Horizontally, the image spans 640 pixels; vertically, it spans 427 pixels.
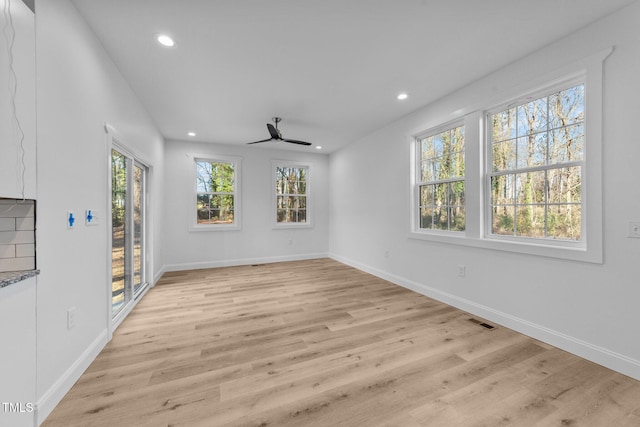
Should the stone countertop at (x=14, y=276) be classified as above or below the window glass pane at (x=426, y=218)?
below

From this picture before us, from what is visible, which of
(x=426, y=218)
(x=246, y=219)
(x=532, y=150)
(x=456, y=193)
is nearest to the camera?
(x=532, y=150)

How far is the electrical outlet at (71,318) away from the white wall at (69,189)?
0.03 meters

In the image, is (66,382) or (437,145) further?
(437,145)

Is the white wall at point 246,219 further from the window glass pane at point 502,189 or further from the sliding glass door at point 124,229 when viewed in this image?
the window glass pane at point 502,189

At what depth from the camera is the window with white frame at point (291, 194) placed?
19.8 feet

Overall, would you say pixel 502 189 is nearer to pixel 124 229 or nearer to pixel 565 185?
pixel 565 185

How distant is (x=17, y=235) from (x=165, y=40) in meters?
1.85

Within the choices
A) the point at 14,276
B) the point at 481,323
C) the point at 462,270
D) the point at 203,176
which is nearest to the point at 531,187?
the point at 462,270

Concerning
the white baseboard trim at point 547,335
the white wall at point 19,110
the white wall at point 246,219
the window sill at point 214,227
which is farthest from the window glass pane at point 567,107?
the window sill at point 214,227

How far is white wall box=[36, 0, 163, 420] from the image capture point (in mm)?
1510

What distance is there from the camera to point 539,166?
97.1 inches

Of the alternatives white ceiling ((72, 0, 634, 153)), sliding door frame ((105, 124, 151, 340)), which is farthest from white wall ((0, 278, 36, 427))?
white ceiling ((72, 0, 634, 153))

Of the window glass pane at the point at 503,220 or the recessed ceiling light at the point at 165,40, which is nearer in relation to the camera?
the recessed ceiling light at the point at 165,40

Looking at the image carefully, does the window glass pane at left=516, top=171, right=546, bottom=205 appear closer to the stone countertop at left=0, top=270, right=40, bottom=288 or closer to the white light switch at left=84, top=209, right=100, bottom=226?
the stone countertop at left=0, top=270, right=40, bottom=288
